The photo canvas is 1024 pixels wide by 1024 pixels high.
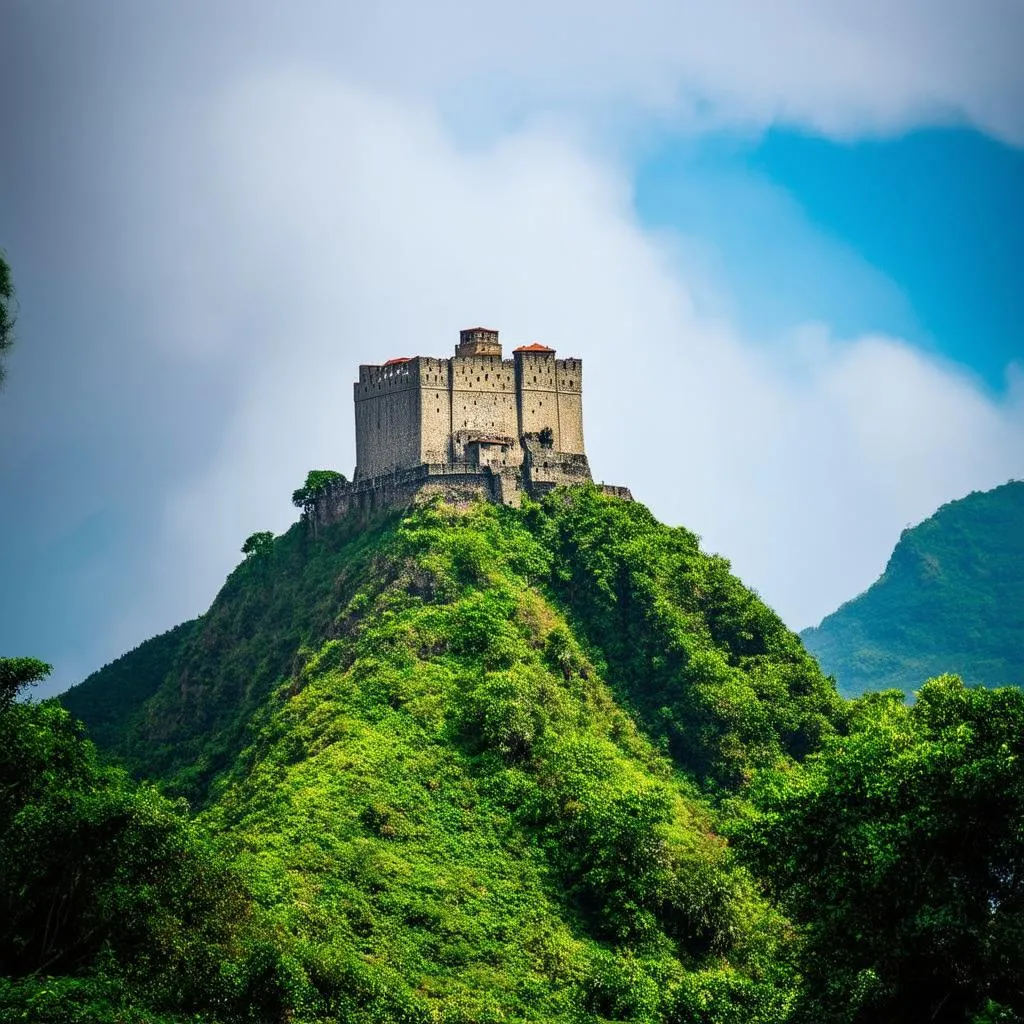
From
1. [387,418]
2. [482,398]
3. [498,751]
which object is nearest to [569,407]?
[482,398]

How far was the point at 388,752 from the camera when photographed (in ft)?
253

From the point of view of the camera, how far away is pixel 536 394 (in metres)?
98.7

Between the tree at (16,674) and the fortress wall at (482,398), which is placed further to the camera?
the fortress wall at (482,398)

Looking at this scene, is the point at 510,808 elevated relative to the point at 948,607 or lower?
lower

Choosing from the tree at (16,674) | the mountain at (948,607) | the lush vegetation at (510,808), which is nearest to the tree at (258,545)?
the lush vegetation at (510,808)

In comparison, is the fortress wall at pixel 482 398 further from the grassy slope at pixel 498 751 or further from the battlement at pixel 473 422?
the grassy slope at pixel 498 751

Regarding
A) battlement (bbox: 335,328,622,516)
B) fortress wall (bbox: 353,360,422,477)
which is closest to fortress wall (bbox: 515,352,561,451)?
battlement (bbox: 335,328,622,516)

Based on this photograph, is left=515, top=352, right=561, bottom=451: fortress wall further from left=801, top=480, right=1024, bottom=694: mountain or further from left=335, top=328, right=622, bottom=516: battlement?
left=801, top=480, right=1024, bottom=694: mountain

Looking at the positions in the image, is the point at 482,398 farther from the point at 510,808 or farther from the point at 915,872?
the point at 915,872

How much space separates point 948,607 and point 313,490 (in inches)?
4001

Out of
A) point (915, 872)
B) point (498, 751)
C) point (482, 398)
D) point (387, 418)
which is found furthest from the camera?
point (387, 418)

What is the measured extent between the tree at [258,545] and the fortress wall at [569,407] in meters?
16.9

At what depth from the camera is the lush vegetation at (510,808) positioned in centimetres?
5128

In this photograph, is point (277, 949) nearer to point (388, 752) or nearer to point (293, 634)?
point (388, 752)
